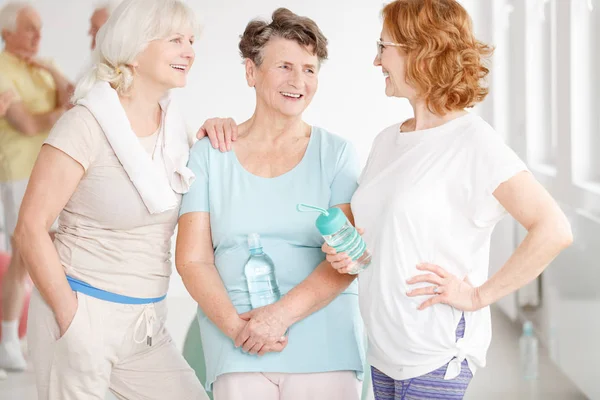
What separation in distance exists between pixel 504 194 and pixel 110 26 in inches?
38.4

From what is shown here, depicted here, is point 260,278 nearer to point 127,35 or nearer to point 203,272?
point 203,272

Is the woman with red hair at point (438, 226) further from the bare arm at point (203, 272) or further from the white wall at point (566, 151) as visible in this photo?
the white wall at point (566, 151)

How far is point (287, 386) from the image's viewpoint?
5.82 ft

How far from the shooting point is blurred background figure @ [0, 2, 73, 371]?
412 centimetres

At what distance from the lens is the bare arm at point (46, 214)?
66.0 inches

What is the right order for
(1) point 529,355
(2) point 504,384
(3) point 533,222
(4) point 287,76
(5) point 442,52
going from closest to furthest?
(3) point 533,222
(5) point 442,52
(4) point 287,76
(2) point 504,384
(1) point 529,355

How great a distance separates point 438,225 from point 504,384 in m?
2.45

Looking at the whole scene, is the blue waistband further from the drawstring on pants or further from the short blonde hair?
the short blonde hair

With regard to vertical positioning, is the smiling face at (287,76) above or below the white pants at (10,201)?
above

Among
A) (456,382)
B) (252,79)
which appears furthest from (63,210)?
(456,382)

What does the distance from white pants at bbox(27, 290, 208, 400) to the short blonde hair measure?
0.49m

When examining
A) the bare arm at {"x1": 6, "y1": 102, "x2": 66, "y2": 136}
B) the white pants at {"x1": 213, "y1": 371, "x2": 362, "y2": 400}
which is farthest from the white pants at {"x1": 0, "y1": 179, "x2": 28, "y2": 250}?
the white pants at {"x1": 213, "y1": 371, "x2": 362, "y2": 400}

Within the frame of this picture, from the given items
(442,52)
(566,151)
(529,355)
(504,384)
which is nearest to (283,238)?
(442,52)

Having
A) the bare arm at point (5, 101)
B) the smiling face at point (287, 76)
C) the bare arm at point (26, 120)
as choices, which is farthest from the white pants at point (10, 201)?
the smiling face at point (287, 76)
